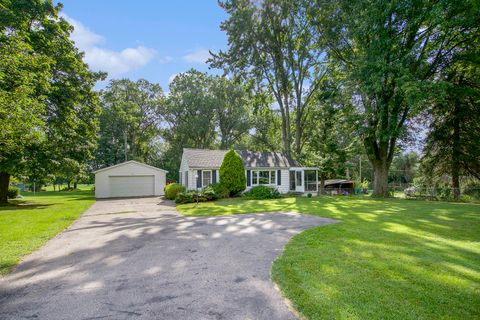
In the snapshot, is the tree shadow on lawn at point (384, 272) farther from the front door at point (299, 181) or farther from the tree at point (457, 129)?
the front door at point (299, 181)

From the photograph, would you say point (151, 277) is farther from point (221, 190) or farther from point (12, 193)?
point (12, 193)

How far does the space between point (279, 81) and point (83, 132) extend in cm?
1732

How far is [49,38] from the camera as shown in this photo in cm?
1490

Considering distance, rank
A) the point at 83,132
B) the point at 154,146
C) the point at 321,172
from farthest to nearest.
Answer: the point at 154,146
the point at 321,172
the point at 83,132

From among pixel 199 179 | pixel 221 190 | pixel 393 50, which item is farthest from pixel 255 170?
pixel 393 50

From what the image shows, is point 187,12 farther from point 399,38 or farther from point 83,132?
point 399,38

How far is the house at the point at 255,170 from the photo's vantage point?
19408 millimetres

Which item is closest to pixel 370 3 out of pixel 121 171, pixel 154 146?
pixel 121 171

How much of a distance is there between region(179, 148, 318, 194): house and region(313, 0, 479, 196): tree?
249 inches

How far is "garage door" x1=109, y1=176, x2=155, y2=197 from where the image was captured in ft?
73.2

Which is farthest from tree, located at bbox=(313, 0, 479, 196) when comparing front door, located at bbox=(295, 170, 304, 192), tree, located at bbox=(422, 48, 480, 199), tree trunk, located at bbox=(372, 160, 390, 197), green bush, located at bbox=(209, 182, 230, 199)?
green bush, located at bbox=(209, 182, 230, 199)

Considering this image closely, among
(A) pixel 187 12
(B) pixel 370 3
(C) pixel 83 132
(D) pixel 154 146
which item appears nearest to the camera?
(A) pixel 187 12

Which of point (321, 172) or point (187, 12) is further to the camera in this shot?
point (321, 172)

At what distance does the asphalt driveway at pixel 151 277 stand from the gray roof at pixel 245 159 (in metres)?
12.4
